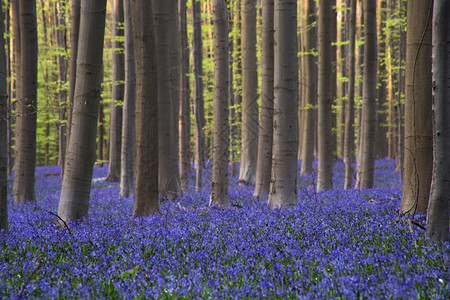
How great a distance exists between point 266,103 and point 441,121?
6704mm

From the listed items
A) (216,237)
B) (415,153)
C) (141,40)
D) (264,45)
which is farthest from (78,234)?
(264,45)

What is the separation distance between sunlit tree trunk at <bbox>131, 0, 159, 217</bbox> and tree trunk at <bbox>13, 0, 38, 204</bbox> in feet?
17.4

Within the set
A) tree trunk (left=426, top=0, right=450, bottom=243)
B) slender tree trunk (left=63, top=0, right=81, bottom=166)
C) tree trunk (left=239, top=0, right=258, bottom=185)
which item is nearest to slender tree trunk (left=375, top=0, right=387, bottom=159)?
tree trunk (left=239, top=0, right=258, bottom=185)

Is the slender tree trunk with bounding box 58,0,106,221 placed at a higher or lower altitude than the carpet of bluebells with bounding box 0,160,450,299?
higher

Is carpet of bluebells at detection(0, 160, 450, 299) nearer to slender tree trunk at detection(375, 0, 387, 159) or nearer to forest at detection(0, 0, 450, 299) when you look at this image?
forest at detection(0, 0, 450, 299)

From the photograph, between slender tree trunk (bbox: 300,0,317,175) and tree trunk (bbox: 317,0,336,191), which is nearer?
tree trunk (bbox: 317,0,336,191)

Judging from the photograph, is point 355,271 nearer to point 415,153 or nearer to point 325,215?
point 325,215

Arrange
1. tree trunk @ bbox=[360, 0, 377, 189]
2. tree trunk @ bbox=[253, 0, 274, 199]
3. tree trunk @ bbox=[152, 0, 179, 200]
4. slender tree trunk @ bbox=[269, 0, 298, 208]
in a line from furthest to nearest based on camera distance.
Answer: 1. tree trunk @ bbox=[360, 0, 377, 189]
2. tree trunk @ bbox=[253, 0, 274, 199]
3. tree trunk @ bbox=[152, 0, 179, 200]
4. slender tree trunk @ bbox=[269, 0, 298, 208]

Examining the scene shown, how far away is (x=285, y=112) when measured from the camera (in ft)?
27.6

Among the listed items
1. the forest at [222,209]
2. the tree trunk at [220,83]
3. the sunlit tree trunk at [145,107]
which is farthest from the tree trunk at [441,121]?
the sunlit tree trunk at [145,107]

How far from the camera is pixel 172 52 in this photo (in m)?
13.0

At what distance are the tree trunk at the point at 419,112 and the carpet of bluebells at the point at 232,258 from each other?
2.18 ft

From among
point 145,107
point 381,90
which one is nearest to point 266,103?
point 145,107

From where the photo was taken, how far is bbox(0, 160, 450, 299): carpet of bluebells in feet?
11.9
